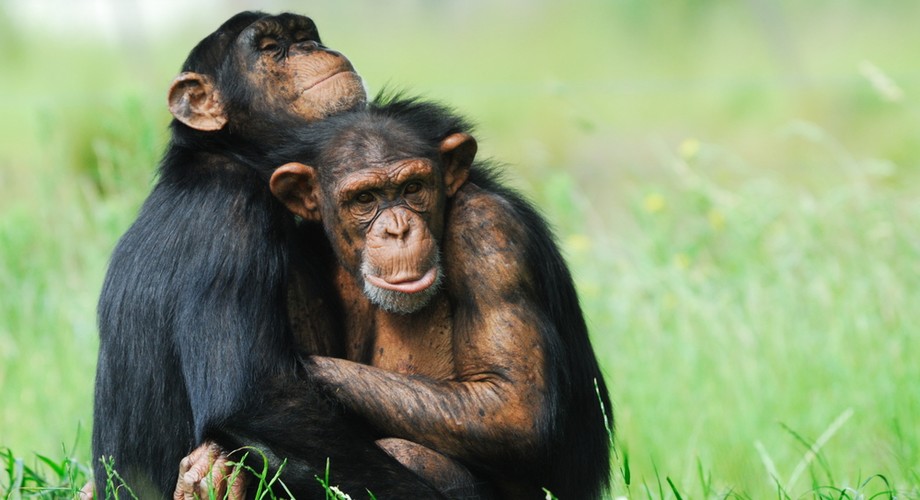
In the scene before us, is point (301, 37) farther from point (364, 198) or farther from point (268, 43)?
point (364, 198)

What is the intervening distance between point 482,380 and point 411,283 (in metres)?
0.39

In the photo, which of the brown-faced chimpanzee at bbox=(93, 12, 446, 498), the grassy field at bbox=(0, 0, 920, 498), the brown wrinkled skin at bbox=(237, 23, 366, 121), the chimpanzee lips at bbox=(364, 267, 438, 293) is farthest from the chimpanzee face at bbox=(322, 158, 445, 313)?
the grassy field at bbox=(0, 0, 920, 498)

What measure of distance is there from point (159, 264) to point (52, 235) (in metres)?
4.61

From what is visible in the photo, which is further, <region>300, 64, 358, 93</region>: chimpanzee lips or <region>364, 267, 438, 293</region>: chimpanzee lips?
<region>300, 64, 358, 93</region>: chimpanzee lips

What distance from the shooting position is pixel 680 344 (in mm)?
6996

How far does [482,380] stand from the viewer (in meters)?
4.07

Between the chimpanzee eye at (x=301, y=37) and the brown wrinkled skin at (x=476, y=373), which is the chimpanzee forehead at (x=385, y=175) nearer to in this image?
the brown wrinkled skin at (x=476, y=373)

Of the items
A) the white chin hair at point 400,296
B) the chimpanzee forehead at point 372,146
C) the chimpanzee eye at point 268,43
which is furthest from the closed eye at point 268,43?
the white chin hair at point 400,296

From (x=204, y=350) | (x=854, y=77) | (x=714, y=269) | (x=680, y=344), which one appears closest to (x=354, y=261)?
(x=204, y=350)

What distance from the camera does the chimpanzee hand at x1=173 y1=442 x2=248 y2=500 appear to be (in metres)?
3.96

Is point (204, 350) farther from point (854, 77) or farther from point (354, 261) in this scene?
Answer: point (854, 77)

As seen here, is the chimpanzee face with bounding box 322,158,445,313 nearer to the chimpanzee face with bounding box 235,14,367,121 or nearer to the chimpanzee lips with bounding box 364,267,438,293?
the chimpanzee lips with bounding box 364,267,438,293

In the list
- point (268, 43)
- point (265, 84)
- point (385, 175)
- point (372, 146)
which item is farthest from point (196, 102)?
point (385, 175)

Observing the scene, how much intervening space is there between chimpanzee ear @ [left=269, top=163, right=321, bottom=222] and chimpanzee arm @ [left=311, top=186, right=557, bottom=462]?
0.52 metres
